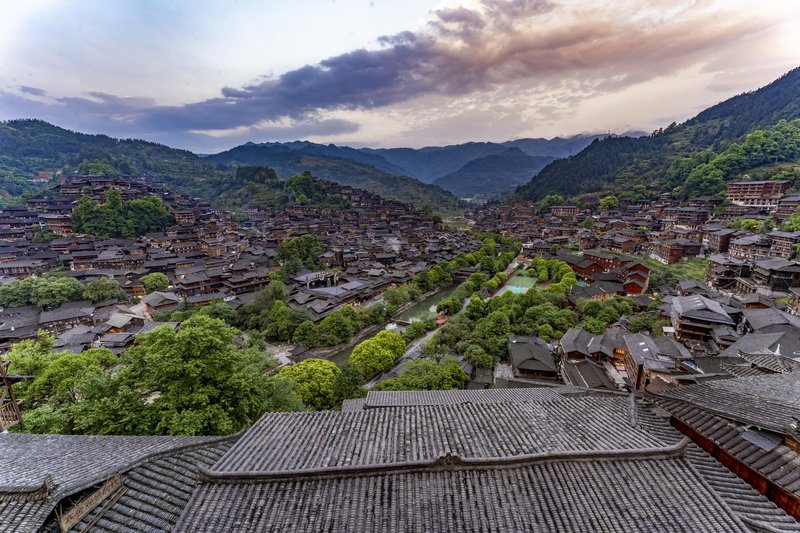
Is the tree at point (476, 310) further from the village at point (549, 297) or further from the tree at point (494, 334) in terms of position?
the tree at point (494, 334)

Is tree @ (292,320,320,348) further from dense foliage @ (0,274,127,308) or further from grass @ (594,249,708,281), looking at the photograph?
grass @ (594,249,708,281)

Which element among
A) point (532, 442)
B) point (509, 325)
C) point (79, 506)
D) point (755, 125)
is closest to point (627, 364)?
point (509, 325)

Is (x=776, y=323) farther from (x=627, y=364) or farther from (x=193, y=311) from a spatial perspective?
(x=193, y=311)

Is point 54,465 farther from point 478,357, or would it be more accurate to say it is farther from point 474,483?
point 478,357

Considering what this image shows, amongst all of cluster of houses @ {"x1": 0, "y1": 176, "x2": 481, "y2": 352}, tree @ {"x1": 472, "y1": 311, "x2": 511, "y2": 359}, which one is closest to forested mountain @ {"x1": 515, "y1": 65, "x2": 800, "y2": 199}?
cluster of houses @ {"x1": 0, "y1": 176, "x2": 481, "y2": 352}

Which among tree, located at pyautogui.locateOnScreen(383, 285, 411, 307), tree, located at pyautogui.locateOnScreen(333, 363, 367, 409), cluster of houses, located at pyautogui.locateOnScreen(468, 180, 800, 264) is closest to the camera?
tree, located at pyautogui.locateOnScreen(333, 363, 367, 409)

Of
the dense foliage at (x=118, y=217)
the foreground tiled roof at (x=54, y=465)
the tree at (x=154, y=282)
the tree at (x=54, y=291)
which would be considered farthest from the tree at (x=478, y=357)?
the dense foliage at (x=118, y=217)
